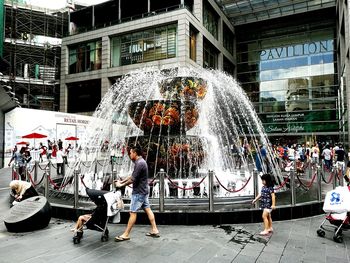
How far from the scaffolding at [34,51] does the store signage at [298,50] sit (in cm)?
2830

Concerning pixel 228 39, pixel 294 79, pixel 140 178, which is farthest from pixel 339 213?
pixel 228 39

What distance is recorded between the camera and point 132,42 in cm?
3309

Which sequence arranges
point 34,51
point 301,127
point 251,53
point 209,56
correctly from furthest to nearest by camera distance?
1. point 251,53
2. point 34,51
3. point 301,127
4. point 209,56

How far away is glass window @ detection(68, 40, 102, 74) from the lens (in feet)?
116

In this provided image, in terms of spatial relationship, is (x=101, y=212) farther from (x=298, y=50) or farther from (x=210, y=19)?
(x=298, y=50)

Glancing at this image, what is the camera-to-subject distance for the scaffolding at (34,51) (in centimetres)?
3456

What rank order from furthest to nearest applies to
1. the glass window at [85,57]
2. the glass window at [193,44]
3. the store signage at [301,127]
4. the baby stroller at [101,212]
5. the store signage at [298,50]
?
the store signage at [298,50]
the glass window at [85,57]
the store signage at [301,127]
the glass window at [193,44]
the baby stroller at [101,212]

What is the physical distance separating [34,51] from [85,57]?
670 cm

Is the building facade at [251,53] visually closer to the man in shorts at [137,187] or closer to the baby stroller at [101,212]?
the man in shorts at [137,187]

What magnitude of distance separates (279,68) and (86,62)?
2488 cm

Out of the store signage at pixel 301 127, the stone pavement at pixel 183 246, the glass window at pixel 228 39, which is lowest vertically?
the stone pavement at pixel 183 246

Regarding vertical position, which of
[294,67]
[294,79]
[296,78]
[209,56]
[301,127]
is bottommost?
[301,127]

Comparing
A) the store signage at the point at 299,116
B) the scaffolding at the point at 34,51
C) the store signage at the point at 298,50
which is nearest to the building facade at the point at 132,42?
the scaffolding at the point at 34,51

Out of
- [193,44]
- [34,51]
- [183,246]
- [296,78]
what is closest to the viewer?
[183,246]
